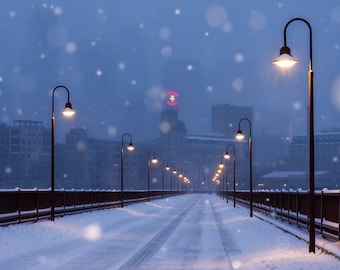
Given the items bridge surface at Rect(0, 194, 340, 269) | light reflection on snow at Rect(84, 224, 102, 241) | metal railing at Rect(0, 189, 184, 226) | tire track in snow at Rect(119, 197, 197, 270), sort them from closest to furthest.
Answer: bridge surface at Rect(0, 194, 340, 269) < tire track in snow at Rect(119, 197, 197, 270) < light reflection on snow at Rect(84, 224, 102, 241) < metal railing at Rect(0, 189, 184, 226)

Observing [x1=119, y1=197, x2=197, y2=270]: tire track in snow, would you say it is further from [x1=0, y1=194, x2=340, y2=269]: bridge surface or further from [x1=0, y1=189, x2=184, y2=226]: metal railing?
[x1=0, y1=189, x2=184, y2=226]: metal railing

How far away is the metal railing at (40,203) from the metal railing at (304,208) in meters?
12.7

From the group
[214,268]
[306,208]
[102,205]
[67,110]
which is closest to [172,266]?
[214,268]

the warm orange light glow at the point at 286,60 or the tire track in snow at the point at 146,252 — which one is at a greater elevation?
the warm orange light glow at the point at 286,60

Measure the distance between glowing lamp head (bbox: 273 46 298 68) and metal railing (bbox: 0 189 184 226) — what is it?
14.0 m

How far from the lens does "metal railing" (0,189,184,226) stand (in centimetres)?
2605

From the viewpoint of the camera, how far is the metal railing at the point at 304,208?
19.6m

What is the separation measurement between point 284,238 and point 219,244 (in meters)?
2.71

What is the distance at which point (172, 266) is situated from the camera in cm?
1497

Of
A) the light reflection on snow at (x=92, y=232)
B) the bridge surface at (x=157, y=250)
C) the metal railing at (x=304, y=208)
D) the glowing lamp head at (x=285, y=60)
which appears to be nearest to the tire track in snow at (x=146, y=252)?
the bridge surface at (x=157, y=250)

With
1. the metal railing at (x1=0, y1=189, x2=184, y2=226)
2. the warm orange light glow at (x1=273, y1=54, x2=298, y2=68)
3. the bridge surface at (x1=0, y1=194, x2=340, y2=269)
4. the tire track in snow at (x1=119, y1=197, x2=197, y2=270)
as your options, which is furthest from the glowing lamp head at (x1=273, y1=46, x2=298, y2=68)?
the metal railing at (x1=0, y1=189, x2=184, y2=226)

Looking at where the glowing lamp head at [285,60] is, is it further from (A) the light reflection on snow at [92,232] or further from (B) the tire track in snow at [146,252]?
(A) the light reflection on snow at [92,232]

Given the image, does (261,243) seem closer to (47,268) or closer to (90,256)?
(90,256)

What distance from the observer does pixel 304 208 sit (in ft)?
86.2
